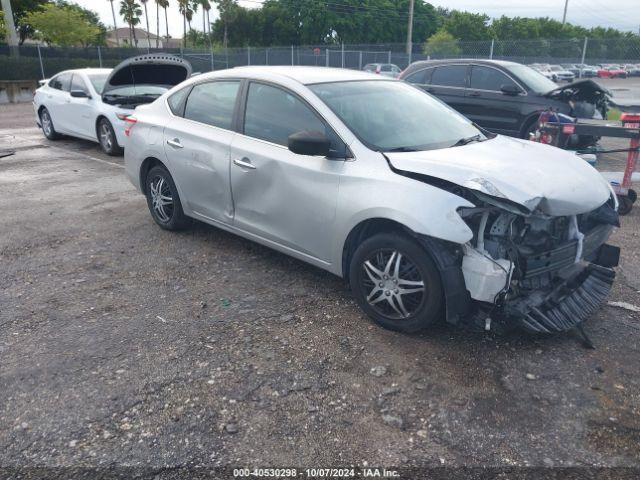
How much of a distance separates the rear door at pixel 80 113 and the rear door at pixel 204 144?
18.1 ft

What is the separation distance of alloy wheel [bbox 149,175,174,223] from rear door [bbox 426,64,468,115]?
6.63m

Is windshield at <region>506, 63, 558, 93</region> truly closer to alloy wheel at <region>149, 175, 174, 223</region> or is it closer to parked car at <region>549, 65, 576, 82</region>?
alloy wheel at <region>149, 175, 174, 223</region>

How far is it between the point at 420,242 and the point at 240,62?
3041 centimetres

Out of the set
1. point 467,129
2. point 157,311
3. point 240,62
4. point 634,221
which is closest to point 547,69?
point 240,62

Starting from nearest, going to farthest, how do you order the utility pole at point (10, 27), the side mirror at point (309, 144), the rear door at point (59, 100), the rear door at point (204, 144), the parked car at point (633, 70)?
the side mirror at point (309, 144), the rear door at point (204, 144), the rear door at point (59, 100), the utility pole at point (10, 27), the parked car at point (633, 70)

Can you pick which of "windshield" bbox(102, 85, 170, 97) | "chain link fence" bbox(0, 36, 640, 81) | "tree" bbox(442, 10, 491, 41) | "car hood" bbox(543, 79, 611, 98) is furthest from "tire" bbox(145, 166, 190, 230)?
"tree" bbox(442, 10, 491, 41)

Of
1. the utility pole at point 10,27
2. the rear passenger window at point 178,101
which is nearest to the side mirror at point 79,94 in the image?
the rear passenger window at point 178,101

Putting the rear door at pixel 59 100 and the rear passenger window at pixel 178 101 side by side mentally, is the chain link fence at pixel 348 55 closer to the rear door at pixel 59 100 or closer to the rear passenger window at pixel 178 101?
the rear door at pixel 59 100

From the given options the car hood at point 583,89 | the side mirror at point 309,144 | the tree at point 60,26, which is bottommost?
the side mirror at point 309,144

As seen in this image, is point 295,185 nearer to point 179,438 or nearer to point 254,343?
point 254,343

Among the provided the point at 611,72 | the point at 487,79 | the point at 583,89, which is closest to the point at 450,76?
the point at 487,79

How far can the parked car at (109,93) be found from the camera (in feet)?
30.0

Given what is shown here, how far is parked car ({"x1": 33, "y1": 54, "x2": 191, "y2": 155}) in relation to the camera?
914cm

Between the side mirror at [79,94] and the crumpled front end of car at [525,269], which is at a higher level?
the side mirror at [79,94]
